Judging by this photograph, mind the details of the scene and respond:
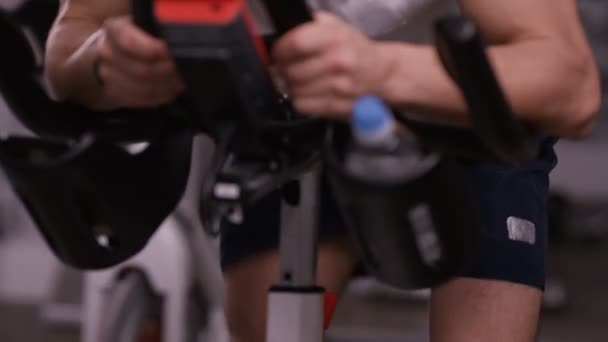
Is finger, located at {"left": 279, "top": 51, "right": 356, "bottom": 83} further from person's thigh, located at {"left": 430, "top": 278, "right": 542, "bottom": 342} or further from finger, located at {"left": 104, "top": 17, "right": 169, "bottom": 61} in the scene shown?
person's thigh, located at {"left": 430, "top": 278, "right": 542, "bottom": 342}

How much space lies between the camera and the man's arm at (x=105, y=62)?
83cm

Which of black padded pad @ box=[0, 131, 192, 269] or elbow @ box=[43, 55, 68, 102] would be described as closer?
black padded pad @ box=[0, 131, 192, 269]

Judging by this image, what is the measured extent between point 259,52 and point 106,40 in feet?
0.58

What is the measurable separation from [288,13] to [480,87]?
166 mm

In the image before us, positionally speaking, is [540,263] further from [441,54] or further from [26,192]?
[26,192]

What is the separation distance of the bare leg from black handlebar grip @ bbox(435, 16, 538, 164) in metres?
0.55

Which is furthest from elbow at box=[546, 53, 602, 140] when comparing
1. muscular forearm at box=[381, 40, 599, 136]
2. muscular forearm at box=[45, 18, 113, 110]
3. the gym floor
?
the gym floor

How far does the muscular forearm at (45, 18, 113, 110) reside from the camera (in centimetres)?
96

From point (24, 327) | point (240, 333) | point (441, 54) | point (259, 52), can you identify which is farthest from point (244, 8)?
point (24, 327)

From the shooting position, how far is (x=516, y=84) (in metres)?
0.82

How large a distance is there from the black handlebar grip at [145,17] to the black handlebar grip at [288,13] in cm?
9

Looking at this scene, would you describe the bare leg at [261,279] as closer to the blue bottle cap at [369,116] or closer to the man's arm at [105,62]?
the man's arm at [105,62]

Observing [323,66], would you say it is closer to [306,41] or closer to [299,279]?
[306,41]

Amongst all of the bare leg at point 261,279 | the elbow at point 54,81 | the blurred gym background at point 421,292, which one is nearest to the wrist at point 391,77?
the elbow at point 54,81
